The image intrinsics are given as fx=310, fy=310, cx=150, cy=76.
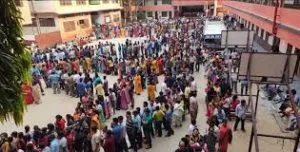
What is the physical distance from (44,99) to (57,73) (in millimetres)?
1479

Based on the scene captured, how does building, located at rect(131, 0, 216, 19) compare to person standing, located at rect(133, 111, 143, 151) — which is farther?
building, located at rect(131, 0, 216, 19)

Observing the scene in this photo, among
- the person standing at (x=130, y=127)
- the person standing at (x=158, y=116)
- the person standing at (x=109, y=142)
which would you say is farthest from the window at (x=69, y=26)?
the person standing at (x=109, y=142)

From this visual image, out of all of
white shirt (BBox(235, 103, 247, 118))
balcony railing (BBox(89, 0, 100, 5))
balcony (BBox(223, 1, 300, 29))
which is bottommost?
white shirt (BBox(235, 103, 247, 118))

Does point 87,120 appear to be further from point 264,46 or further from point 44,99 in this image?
point 264,46

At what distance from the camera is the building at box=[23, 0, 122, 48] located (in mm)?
32062

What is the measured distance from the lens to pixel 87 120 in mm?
9453

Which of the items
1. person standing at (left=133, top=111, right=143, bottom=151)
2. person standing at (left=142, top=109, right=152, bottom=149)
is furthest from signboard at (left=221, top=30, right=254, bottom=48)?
person standing at (left=133, top=111, right=143, bottom=151)

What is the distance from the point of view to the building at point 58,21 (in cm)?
3206

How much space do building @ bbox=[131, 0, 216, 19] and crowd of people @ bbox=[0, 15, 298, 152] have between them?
41040 millimetres

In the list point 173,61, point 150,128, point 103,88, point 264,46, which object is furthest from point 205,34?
point 150,128

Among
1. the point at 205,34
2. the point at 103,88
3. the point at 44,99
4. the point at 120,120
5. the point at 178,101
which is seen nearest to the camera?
the point at 120,120

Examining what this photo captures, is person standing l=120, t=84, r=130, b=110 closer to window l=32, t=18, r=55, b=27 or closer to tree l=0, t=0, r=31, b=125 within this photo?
tree l=0, t=0, r=31, b=125

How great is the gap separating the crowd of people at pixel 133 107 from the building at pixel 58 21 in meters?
12.0

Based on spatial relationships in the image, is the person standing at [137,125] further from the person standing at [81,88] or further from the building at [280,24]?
the building at [280,24]
